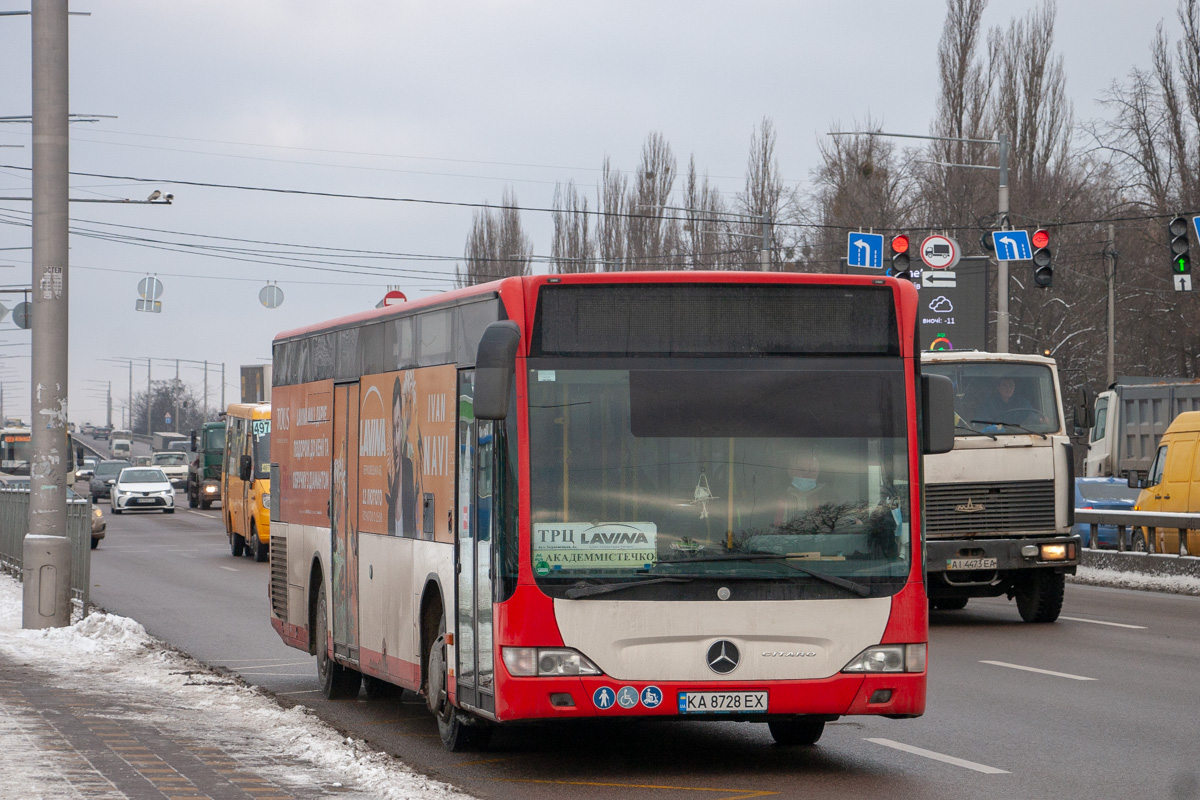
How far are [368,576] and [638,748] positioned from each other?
7.15 ft

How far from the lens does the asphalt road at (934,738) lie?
331 inches

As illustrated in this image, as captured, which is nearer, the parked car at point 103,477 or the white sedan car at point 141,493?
the white sedan car at point 141,493

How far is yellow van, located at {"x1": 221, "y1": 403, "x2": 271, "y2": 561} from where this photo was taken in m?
30.2

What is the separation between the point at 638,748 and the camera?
9734mm

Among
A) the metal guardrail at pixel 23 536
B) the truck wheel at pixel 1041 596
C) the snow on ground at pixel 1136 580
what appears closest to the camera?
the metal guardrail at pixel 23 536

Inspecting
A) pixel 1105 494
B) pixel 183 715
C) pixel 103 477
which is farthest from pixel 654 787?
pixel 103 477

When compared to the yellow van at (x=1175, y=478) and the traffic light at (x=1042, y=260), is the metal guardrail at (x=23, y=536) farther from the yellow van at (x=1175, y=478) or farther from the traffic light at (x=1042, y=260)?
the traffic light at (x=1042, y=260)

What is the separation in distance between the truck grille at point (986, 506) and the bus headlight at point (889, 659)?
28.9 feet

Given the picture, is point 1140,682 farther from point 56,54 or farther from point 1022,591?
point 56,54

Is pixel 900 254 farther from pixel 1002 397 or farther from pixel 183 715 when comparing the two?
pixel 183 715

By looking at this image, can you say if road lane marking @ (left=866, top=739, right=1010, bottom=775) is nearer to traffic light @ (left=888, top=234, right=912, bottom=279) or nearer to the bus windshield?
the bus windshield

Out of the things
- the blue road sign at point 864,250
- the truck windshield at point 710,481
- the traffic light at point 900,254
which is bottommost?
the truck windshield at point 710,481

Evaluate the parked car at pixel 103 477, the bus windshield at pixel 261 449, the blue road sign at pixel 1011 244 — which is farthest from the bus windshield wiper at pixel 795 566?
the parked car at pixel 103 477

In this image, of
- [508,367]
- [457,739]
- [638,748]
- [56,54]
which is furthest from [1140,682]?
[56,54]
